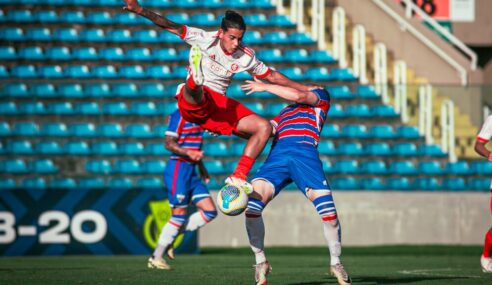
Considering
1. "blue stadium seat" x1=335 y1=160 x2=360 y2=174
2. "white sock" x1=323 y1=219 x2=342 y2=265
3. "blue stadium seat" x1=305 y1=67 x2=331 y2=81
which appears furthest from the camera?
"blue stadium seat" x1=305 y1=67 x2=331 y2=81

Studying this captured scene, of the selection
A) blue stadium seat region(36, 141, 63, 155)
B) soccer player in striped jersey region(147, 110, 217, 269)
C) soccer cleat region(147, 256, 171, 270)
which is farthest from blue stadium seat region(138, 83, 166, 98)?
soccer cleat region(147, 256, 171, 270)

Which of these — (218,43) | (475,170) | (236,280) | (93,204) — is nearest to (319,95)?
(218,43)

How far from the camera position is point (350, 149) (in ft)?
67.7

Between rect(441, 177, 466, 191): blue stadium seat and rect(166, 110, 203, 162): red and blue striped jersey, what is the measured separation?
8.15 meters

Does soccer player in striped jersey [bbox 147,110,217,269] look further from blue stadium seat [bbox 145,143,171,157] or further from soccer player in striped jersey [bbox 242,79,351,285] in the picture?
blue stadium seat [bbox 145,143,171,157]

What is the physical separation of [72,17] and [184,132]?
10.6m

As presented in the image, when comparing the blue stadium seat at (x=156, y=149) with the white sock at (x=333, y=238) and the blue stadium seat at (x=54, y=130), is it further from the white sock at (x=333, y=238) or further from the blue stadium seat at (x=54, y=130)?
the white sock at (x=333, y=238)

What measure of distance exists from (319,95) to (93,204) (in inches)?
330

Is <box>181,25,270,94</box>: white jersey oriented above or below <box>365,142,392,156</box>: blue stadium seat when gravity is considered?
above

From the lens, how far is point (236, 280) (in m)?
10.5

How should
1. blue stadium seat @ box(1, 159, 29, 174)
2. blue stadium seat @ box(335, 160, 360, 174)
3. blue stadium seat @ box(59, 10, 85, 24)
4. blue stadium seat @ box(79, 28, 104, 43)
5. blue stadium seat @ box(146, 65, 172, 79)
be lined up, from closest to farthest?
1. blue stadium seat @ box(1, 159, 29, 174)
2. blue stadium seat @ box(335, 160, 360, 174)
3. blue stadium seat @ box(146, 65, 172, 79)
4. blue stadium seat @ box(79, 28, 104, 43)
5. blue stadium seat @ box(59, 10, 85, 24)

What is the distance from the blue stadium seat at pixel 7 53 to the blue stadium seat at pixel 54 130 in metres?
3.37

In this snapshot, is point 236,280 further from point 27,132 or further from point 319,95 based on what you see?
point 27,132

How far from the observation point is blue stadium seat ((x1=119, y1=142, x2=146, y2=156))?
19828 millimetres
